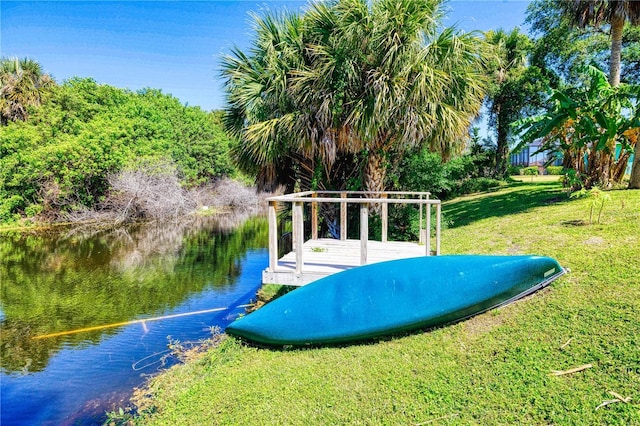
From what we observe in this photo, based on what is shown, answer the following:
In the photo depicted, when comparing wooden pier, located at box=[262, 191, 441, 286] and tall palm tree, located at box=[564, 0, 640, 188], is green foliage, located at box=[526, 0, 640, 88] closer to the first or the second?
tall palm tree, located at box=[564, 0, 640, 188]

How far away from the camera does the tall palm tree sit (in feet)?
39.6

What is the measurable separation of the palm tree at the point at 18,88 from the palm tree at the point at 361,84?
75.1 feet

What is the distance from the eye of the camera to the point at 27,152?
66.4 ft

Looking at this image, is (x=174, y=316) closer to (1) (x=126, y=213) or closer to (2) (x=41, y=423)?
(2) (x=41, y=423)

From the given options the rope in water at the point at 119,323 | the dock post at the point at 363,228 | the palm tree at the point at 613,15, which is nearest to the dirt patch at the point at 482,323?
the dock post at the point at 363,228

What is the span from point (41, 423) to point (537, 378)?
5.58 m

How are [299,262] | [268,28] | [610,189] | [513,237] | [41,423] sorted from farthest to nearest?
[610,189], [268,28], [513,237], [299,262], [41,423]

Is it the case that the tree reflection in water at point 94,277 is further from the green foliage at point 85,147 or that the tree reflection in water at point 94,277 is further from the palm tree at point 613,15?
the palm tree at point 613,15

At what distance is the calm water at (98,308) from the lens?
5.21m

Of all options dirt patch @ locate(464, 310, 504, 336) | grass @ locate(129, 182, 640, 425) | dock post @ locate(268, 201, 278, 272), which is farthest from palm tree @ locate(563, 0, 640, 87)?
dock post @ locate(268, 201, 278, 272)

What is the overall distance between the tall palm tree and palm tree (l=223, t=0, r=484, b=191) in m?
7.12

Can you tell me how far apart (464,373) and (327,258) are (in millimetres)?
3065

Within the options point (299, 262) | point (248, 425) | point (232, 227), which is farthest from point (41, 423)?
point (232, 227)

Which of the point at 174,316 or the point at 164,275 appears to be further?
the point at 164,275
